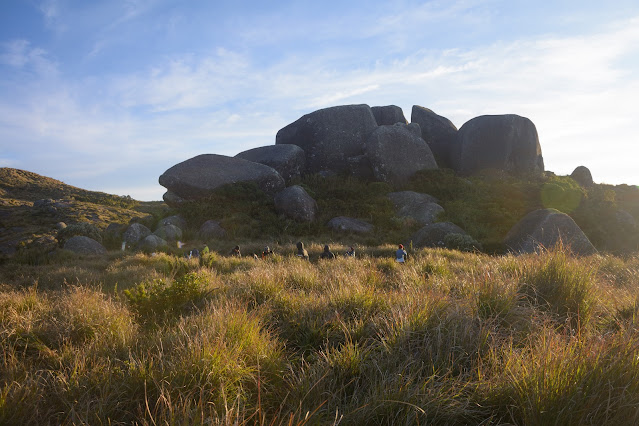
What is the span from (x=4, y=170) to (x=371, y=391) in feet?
251

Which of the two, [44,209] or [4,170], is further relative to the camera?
[4,170]

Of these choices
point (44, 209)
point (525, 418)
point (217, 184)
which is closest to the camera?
point (525, 418)

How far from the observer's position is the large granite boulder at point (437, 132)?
3086cm

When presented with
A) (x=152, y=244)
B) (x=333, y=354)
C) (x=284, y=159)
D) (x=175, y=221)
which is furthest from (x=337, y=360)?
(x=284, y=159)

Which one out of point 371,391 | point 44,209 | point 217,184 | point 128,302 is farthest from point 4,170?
point 371,391

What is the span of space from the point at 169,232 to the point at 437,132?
76.8 ft

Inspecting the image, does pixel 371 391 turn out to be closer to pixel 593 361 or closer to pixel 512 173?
pixel 593 361

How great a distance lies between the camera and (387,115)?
1406 inches

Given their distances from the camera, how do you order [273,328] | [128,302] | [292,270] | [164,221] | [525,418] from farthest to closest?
[164,221] → [292,270] → [128,302] → [273,328] → [525,418]

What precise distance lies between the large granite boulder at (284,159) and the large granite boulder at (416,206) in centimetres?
696

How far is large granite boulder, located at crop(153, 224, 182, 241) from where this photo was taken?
62.3 ft

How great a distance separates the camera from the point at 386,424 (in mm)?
2586

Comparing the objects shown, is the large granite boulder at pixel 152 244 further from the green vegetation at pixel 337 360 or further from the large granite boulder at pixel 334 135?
the large granite boulder at pixel 334 135

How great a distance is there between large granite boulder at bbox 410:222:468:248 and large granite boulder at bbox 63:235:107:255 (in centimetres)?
1416
